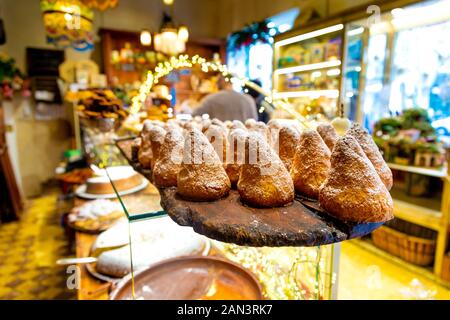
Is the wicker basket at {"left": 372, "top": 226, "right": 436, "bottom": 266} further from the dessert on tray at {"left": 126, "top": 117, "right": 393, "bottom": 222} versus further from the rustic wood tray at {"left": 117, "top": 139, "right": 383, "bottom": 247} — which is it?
the rustic wood tray at {"left": 117, "top": 139, "right": 383, "bottom": 247}

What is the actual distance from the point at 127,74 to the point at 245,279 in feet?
16.1

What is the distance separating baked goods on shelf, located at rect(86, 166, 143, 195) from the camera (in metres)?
1.10

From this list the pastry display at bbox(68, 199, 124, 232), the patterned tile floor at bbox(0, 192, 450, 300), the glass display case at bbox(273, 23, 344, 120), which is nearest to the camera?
the pastry display at bbox(68, 199, 124, 232)

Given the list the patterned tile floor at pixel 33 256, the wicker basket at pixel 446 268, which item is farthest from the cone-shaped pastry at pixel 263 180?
the wicker basket at pixel 446 268

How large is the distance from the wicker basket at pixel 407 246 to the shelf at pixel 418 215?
0.49 feet

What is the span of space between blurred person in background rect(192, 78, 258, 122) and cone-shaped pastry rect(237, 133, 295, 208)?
1802 mm

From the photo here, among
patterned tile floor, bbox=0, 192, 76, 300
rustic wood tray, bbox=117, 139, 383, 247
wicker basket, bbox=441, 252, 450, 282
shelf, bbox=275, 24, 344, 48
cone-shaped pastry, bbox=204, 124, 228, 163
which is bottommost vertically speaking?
patterned tile floor, bbox=0, 192, 76, 300

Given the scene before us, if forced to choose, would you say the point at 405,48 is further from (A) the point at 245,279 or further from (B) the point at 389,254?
(A) the point at 245,279

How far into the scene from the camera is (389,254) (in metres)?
2.80

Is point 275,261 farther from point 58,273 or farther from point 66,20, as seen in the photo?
point 66,20

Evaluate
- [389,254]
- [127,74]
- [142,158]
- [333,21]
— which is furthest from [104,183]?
[127,74]

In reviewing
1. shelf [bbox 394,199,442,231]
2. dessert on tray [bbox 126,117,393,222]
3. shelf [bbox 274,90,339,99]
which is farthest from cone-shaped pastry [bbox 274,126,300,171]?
shelf [bbox 274,90,339,99]

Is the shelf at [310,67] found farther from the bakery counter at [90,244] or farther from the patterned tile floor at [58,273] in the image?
the bakery counter at [90,244]
